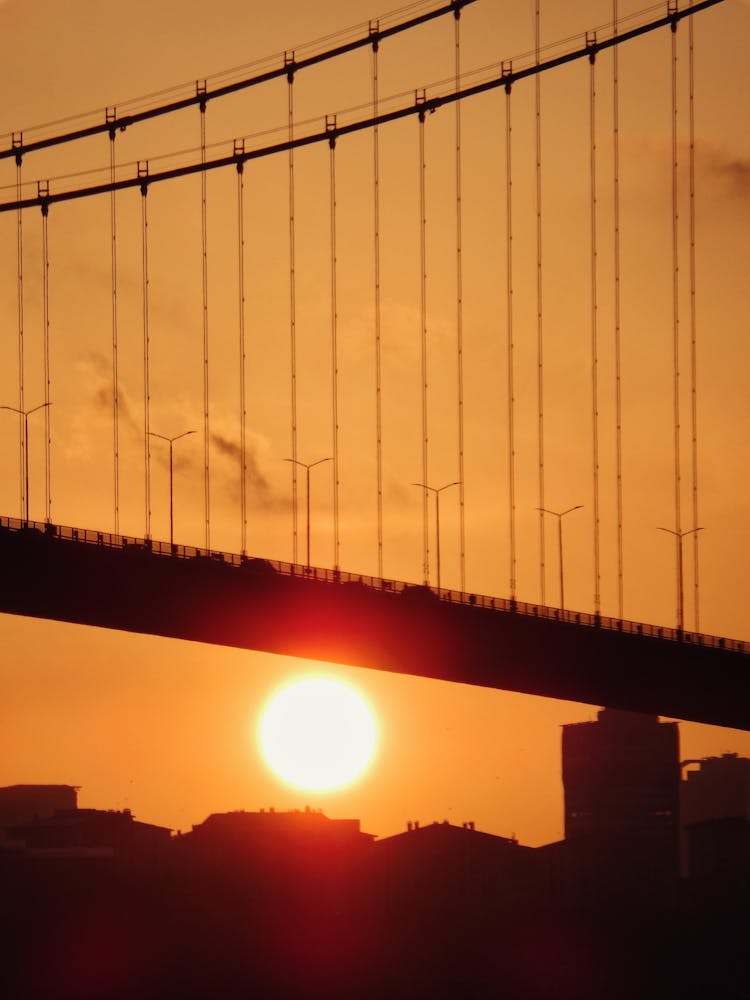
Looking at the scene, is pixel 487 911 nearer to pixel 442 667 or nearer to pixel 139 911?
pixel 442 667

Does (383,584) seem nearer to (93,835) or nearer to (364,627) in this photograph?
(364,627)

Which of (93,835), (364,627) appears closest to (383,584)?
(364,627)

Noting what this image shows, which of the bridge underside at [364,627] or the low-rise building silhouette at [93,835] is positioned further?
the low-rise building silhouette at [93,835]

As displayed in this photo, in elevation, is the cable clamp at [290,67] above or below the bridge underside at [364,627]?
above

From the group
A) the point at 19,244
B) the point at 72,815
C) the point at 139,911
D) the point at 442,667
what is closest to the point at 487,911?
the point at 442,667

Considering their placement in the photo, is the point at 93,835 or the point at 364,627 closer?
the point at 364,627

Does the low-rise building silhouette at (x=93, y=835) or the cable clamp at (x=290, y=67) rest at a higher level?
the cable clamp at (x=290, y=67)

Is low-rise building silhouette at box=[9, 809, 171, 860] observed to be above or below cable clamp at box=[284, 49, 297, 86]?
below

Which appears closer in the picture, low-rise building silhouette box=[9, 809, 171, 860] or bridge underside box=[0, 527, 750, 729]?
bridge underside box=[0, 527, 750, 729]
